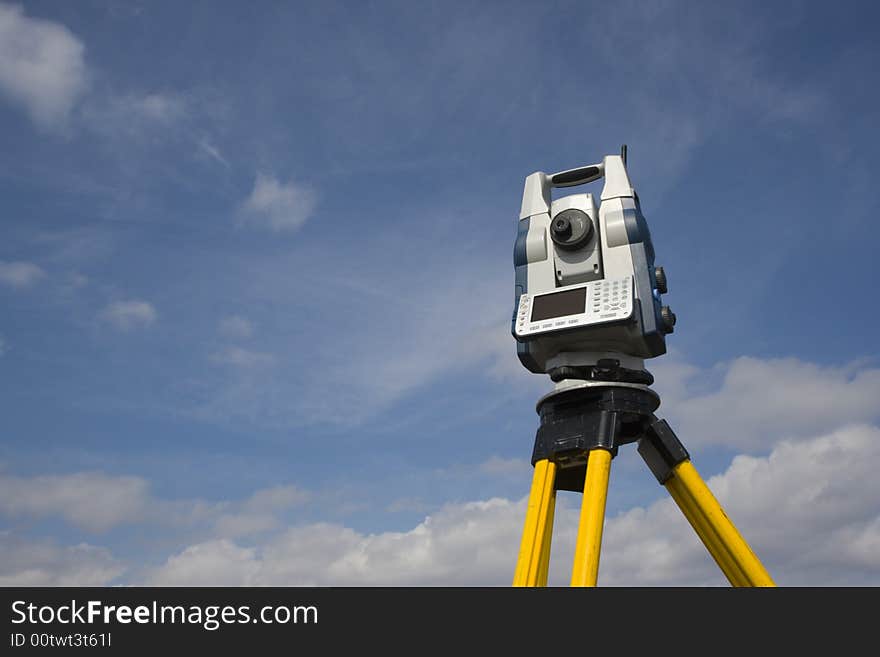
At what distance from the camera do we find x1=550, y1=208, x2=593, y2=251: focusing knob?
10.1 metres

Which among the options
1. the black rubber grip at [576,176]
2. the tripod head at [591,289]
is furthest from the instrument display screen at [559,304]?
the black rubber grip at [576,176]

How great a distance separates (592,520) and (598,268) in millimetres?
2926

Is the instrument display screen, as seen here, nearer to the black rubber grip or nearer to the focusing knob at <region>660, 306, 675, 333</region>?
the focusing knob at <region>660, 306, 675, 333</region>

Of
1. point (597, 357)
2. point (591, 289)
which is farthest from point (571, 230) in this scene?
point (597, 357)

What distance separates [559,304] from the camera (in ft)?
32.8

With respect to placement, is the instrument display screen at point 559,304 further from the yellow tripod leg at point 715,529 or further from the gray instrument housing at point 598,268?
the yellow tripod leg at point 715,529

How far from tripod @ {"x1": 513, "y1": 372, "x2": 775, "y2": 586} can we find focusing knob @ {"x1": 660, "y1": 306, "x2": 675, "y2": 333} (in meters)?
0.57

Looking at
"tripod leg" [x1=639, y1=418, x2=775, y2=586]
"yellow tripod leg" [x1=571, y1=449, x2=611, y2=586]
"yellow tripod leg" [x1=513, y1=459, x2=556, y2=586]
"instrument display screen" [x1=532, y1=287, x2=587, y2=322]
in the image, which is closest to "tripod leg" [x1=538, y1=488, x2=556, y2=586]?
"yellow tripod leg" [x1=513, y1=459, x2=556, y2=586]

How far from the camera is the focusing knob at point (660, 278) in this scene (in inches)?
394

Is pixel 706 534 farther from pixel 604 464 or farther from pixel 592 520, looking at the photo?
pixel 592 520
